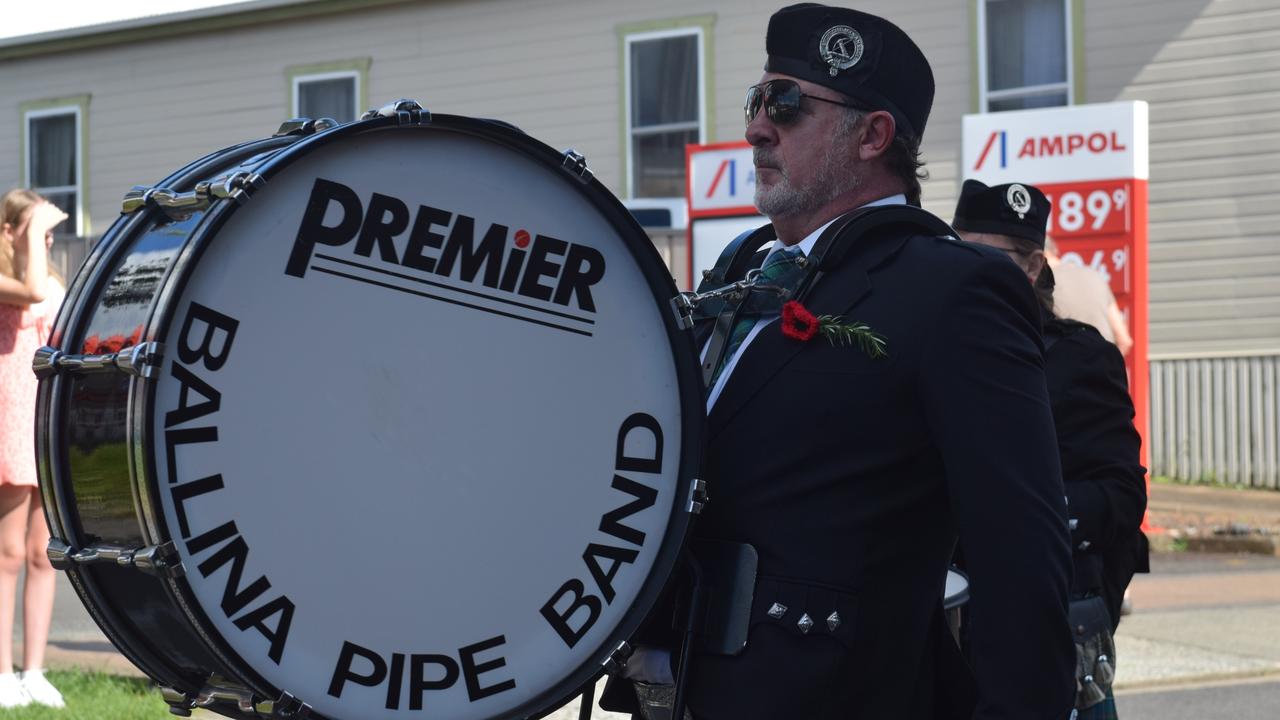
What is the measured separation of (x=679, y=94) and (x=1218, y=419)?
6121 mm

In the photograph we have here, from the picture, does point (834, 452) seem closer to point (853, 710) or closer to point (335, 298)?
point (853, 710)

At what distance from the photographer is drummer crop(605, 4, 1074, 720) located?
2154 millimetres

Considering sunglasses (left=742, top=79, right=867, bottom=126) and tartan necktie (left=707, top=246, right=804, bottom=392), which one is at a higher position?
sunglasses (left=742, top=79, right=867, bottom=126)

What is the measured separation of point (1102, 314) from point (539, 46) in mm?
10402

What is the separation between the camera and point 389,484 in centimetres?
204

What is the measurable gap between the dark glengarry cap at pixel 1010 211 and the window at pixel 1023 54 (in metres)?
11.3

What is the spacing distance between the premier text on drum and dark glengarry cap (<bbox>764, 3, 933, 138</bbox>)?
0.47m

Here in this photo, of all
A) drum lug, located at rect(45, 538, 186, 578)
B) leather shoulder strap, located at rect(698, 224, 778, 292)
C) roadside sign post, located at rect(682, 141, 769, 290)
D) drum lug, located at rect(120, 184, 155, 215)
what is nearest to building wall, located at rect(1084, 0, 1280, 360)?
roadside sign post, located at rect(682, 141, 769, 290)

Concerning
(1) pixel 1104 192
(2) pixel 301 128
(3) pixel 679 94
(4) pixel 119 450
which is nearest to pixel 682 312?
(2) pixel 301 128

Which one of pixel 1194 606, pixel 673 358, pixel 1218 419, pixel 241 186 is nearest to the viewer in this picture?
pixel 241 186

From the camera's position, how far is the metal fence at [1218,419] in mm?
13883

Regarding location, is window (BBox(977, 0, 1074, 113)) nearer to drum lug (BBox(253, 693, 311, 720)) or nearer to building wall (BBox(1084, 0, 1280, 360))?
building wall (BBox(1084, 0, 1280, 360))

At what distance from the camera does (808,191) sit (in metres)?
2.42

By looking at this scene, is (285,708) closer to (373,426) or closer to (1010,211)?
(373,426)
